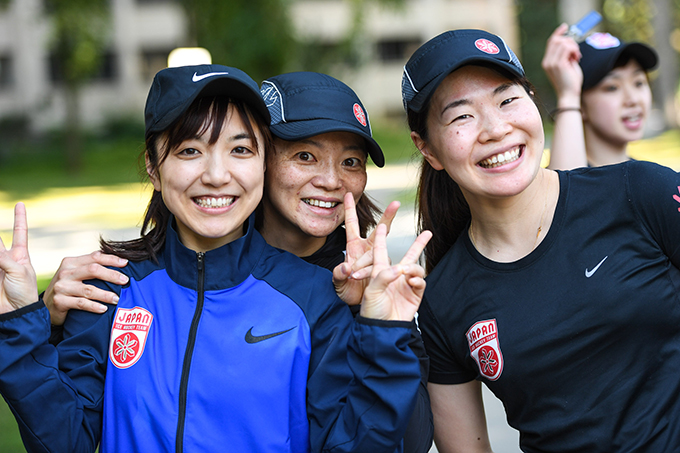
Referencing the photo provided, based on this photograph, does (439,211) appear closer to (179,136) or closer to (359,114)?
(359,114)

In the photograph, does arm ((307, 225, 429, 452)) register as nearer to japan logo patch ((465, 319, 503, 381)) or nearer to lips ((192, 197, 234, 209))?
japan logo patch ((465, 319, 503, 381))

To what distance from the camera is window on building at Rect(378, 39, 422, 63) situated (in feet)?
115

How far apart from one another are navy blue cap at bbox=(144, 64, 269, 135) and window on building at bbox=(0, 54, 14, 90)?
32.0m

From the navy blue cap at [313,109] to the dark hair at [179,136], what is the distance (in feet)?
0.40

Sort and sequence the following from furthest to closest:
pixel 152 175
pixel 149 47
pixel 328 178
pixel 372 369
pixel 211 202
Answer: pixel 149 47 → pixel 328 178 → pixel 152 175 → pixel 211 202 → pixel 372 369

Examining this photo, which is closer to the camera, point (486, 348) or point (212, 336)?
point (212, 336)

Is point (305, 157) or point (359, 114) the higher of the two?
point (359, 114)

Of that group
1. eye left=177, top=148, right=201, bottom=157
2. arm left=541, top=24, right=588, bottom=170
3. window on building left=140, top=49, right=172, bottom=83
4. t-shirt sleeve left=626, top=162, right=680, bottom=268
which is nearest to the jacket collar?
eye left=177, top=148, right=201, bottom=157

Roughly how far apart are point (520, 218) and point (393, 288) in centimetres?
64

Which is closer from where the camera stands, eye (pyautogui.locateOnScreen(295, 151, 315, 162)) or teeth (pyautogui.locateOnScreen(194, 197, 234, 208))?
teeth (pyautogui.locateOnScreen(194, 197, 234, 208))

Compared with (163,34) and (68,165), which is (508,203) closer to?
(68,165)

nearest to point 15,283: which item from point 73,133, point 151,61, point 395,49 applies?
point 73,133

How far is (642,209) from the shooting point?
2.27m

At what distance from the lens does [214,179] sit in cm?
224
